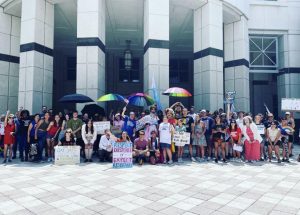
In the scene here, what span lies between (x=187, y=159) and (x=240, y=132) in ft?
7.55

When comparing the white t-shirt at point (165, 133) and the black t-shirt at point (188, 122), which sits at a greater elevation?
the black t-shirt at point (188, 122)

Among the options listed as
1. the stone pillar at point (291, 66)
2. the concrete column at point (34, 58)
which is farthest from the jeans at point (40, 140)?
the stone pillar at point (291, 66)

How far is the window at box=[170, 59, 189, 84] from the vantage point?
74.3 feet

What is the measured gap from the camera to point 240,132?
384 inches

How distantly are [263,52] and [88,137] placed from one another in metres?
15.0

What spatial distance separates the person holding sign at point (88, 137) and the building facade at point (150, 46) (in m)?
3.57

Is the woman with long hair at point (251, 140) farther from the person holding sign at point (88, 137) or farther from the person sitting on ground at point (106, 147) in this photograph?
the person holding sign at point (88, 137)

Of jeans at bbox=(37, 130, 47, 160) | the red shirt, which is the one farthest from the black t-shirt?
jeans at bbox=(37, 130, 47, 160)

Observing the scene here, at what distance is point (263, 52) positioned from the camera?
18609mm

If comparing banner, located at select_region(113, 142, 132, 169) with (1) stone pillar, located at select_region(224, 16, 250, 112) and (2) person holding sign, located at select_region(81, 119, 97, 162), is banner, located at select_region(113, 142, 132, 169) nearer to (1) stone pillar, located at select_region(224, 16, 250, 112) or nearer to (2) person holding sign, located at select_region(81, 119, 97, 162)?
(2) person holding sign, located at select_region(81, 119, 97, 162)

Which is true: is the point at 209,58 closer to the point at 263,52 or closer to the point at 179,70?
the point at 263,52

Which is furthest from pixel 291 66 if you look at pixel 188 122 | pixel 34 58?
pixel 34 58

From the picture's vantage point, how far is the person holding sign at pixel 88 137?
9.34 meters

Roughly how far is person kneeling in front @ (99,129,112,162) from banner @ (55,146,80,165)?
860 millimetres
